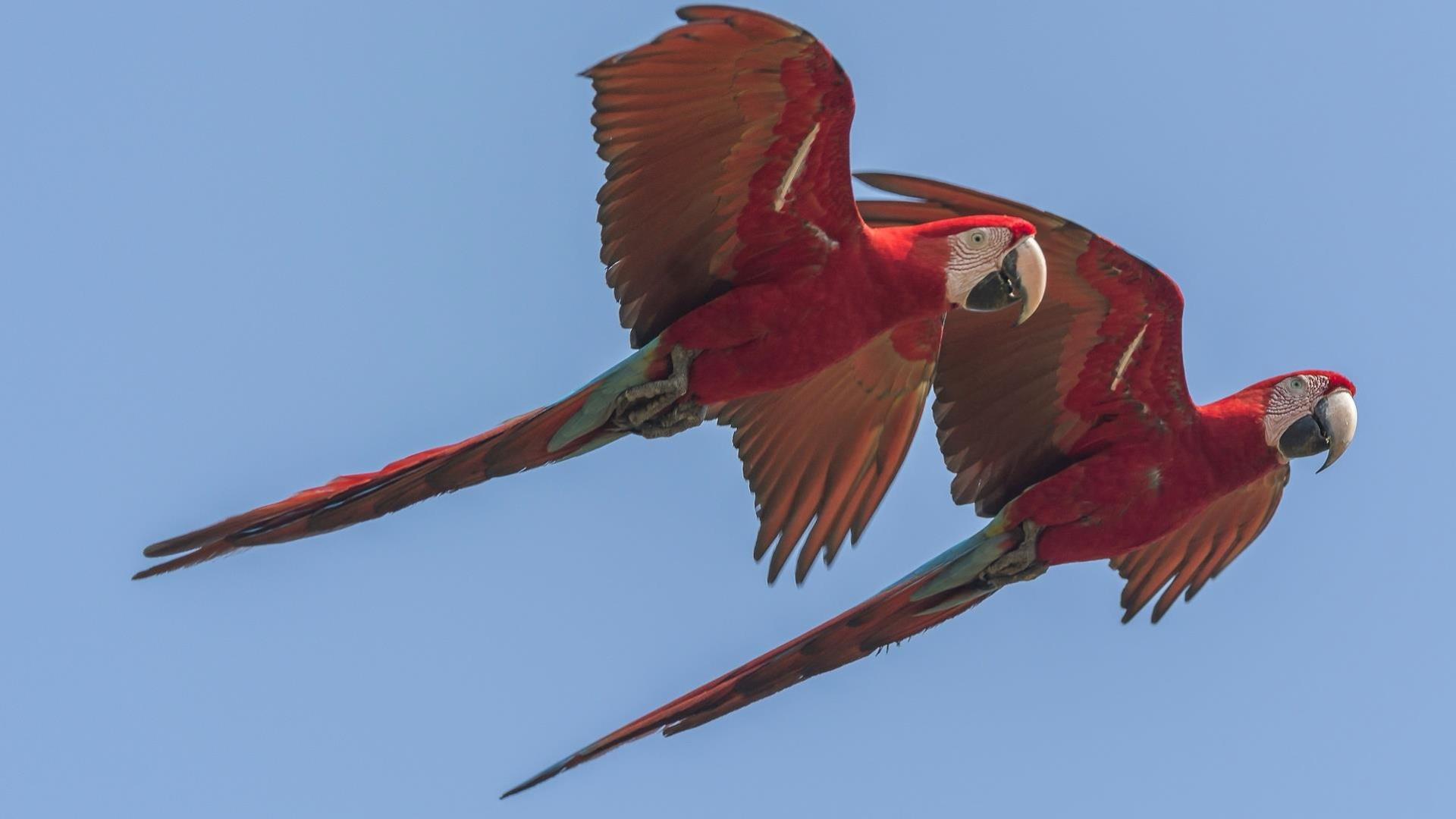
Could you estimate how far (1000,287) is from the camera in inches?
393

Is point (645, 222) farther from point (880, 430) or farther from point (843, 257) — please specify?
point (880, 430)

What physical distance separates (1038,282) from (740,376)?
4.81ft

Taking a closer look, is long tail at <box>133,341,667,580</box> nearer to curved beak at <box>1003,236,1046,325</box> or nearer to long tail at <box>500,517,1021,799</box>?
long tail at <box>500,517,1021,799</box>

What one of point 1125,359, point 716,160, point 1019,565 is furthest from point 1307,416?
point 716,160

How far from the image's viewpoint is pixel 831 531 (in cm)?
1070

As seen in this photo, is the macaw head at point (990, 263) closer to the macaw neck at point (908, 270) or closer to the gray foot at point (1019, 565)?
the macaw neck at point (908, 270)

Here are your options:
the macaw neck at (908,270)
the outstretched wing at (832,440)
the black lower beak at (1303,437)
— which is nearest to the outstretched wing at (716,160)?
the macaw neck at (908,270)

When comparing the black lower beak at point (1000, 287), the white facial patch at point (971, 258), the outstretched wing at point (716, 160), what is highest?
the outstretched wing at point (716, 160)

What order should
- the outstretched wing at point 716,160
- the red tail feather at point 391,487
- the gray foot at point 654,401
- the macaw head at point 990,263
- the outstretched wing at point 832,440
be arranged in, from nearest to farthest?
the red tail feather at point 391,487, the outstretched wing at point 716,160, the gray foot at point 654,401, the macaw head at point 990,263, the outstretched wing at point 832,440

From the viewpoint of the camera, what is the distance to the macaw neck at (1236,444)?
10.7 metres

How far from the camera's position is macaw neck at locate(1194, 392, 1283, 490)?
35.1 ft

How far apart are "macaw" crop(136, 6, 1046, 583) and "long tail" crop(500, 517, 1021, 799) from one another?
1.21 metres

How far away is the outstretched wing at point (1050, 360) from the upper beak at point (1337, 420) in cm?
67

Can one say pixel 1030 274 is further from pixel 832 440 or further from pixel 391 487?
pixel 391 487
